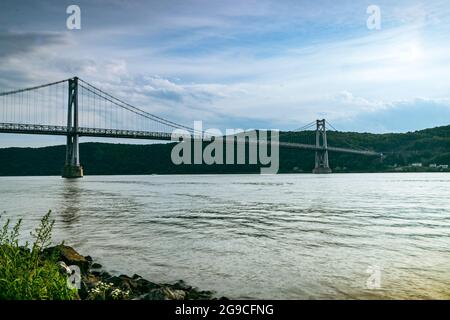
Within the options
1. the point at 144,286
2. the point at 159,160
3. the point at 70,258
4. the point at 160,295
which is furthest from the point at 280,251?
the point at 159,160

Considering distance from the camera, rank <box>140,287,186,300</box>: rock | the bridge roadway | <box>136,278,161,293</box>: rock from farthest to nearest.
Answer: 1. the bridge roadway
2. <box>136,278,161,293</box>: rock
3. <box>140,287,186,300</box>: rock

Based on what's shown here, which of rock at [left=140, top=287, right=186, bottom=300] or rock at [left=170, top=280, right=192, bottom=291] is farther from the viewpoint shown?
rock at [left=170, top=280, right=192, bottom=291]

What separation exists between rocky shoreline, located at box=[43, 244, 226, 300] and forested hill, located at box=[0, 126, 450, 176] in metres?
116

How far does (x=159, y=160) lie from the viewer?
419 ft

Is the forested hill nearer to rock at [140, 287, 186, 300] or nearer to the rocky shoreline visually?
the rocky shoreline

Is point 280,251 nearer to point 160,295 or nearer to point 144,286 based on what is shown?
point 144,286

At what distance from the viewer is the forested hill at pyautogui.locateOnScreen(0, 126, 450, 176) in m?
125

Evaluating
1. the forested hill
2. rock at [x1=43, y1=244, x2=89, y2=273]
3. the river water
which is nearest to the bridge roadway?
the forested hill

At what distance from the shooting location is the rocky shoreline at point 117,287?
6.33m

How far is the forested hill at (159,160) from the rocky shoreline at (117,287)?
116m

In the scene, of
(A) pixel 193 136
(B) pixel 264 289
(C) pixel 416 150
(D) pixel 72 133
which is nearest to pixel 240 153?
(A) pixel 193 136

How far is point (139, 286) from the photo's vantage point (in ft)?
25.3
